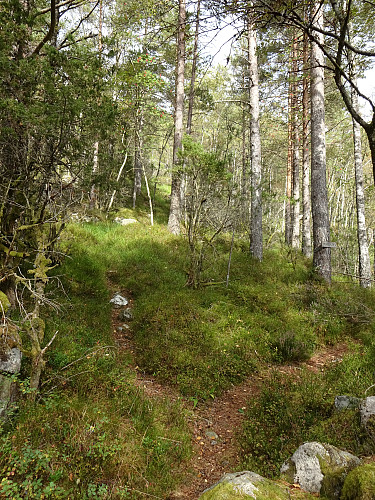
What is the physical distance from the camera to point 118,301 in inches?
280

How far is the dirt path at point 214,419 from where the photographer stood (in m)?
3.49

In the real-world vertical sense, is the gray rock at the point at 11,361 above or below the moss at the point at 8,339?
below

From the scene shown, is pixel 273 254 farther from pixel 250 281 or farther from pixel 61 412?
pixel 61 412

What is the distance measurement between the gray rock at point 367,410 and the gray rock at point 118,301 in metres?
5.21

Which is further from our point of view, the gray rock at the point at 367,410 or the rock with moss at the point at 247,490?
the gray rock at the point at 367,410

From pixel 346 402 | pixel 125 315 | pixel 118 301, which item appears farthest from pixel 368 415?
pixel 118 301

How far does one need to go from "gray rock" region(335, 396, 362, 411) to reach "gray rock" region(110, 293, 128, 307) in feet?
16.0

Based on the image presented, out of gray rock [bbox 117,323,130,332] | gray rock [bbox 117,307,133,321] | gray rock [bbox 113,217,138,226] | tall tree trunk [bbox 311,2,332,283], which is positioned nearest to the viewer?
gray rock [bbox 117,323,130,332]

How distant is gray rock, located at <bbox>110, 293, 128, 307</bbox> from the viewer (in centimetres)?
704

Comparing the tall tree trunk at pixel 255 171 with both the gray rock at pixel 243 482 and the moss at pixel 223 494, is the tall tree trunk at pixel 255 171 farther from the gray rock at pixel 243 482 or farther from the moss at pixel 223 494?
the moss at pixel 223 494

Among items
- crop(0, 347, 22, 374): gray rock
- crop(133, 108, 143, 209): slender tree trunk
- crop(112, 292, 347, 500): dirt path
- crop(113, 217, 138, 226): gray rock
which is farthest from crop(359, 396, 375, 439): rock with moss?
crop(133, 108, 143, 209): slender tree trunk

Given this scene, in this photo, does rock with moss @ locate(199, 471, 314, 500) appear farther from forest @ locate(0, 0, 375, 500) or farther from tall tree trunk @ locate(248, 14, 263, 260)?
tall tree trunk @ locate(248, 14, 263, 260)

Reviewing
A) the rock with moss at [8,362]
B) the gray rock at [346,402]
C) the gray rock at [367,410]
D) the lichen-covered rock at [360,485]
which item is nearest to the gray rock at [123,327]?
the rock with moss at [8,362]

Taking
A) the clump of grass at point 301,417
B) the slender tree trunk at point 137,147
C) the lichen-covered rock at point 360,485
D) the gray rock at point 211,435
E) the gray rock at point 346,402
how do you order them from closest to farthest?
the lichen-covered rock at point 360,485 < the clump of grass at point 301,417 < the gray rock at point 346,402 < the gray rock at point 211,435 < the slender tree trunk at point 137,147
